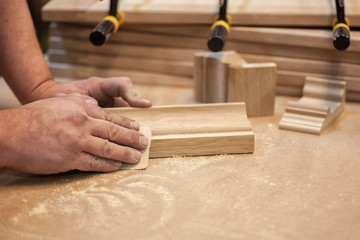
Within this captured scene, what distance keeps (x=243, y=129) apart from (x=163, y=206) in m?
0.43

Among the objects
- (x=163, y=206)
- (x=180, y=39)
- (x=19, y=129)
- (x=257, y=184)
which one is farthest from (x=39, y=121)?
(x=180, y=39)

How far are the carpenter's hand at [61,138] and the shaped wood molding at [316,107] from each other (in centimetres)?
65

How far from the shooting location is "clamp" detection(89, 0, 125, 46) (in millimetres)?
1529

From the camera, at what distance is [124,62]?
79.8 inches

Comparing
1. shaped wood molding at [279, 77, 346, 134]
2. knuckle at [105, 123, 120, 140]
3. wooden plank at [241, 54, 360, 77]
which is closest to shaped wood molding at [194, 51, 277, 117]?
shaped wood molding at [279, 77, 346, 134]

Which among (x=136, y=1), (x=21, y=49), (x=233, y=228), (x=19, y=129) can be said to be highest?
(x=136, y=1)

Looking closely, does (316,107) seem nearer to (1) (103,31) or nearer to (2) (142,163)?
(2) (142,163)

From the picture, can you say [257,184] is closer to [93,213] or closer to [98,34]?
[93,213]

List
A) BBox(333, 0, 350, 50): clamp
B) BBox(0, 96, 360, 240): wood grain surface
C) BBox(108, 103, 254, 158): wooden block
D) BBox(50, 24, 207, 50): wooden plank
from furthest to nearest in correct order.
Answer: BBox(50, 24, 207, 50): wooden plank
BBox(333, 0, 350, 50): clamp
BBox(108, 103, 254, 158): wooden block
BBox(0, 96, 360, 240): wood grain surface

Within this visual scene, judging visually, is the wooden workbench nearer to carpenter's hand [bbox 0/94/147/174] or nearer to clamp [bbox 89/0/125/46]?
carpenter's hand [bbox 0/94/147/174]

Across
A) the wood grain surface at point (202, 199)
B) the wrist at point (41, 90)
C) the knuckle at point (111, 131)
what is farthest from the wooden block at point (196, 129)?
the wrist at point (41, 90)

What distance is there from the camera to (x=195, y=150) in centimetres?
129

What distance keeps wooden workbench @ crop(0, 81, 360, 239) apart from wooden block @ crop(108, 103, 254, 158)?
0.04 m

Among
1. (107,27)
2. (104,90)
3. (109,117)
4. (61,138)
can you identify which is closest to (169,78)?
(107,27)
